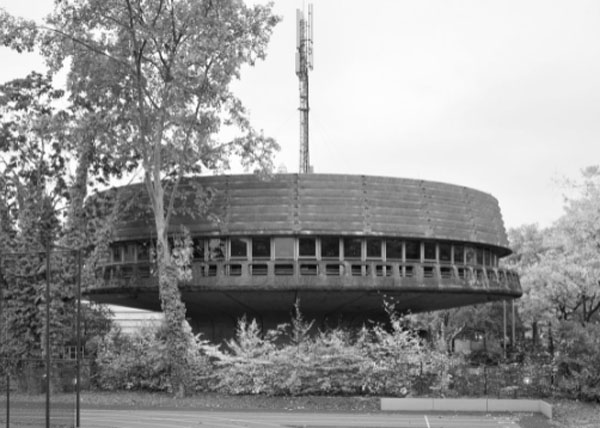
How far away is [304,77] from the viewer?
52656mm

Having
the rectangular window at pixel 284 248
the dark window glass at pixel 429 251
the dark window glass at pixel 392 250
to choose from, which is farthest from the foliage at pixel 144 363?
the dark window glass at pixel 429 251

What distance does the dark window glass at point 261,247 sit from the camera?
39.8 m

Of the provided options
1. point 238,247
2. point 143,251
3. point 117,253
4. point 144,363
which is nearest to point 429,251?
point 238,247

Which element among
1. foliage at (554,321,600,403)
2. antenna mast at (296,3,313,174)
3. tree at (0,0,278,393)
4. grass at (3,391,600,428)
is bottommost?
grass at (3,391,600,428)

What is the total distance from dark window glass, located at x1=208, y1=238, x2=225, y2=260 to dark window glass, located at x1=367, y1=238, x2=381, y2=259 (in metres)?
6.52

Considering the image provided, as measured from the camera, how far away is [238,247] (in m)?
40.2

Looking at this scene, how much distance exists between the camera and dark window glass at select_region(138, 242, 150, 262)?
42219mm

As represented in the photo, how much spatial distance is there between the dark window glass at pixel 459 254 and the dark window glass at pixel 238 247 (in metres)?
10.1

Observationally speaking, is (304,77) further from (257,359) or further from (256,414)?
(256,414)

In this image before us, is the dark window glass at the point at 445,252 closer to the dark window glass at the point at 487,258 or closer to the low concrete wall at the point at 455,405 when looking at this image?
the dark window glass at the point at 487,258

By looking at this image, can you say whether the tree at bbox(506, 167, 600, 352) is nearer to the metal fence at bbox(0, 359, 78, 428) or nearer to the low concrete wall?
the low concrete wall

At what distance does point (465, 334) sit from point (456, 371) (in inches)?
2293

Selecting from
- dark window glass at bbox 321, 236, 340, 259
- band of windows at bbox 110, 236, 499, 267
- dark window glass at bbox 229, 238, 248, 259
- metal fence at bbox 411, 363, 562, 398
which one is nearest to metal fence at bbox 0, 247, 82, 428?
band of windows at bbox 110, 236, 499, 267

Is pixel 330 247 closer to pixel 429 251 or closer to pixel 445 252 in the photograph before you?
pixel 429 251
